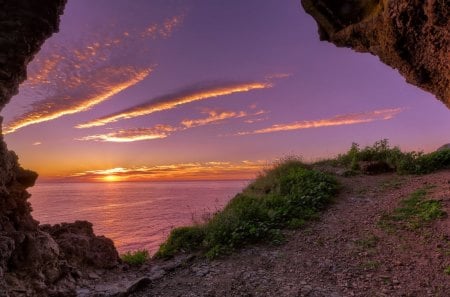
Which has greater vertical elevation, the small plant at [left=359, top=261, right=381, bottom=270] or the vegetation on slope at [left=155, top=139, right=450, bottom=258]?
the vegetation on slope at [left=155, top=139, right=450, bottom=258]

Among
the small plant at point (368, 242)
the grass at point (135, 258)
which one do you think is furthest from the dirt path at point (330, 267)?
the grass at point (135, 258)

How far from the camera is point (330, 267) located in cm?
805

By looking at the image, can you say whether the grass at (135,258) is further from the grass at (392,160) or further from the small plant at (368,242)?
the grass at (392,160)

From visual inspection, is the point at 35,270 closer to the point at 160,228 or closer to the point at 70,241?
the point at 70,241

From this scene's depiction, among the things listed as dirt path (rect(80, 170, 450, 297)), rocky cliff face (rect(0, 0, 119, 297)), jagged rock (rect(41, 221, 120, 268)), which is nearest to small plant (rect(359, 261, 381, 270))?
dirt path (rect(80, 170, 450, 297))

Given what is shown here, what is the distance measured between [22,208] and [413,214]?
32.9 ft

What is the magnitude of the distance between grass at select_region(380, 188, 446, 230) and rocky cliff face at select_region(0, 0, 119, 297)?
8224 millimetres

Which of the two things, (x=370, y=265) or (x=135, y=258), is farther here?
(x=135, y=258)

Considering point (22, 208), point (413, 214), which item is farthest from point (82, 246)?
point (413, 214)

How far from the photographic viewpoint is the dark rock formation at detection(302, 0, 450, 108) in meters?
5.63

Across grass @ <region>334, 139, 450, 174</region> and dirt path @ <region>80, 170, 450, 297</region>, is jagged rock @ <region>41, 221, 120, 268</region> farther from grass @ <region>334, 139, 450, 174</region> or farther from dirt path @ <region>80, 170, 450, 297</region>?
grass @ <region>334, 139, 450, 174</region>

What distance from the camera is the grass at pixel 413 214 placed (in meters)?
9.71

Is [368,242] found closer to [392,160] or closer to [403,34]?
[403,34]

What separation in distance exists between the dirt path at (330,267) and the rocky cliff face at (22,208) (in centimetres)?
169
